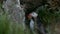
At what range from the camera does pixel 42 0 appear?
543 centimetres

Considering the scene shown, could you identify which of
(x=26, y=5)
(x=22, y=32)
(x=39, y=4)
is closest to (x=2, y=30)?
(x=22, y=32)

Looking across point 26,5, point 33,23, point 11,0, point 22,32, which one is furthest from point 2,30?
point 26,5

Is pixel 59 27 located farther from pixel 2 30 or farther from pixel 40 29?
pixel 2 30

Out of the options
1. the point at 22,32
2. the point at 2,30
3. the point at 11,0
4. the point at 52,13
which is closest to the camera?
the point at 2,30

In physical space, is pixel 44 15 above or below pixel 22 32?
below

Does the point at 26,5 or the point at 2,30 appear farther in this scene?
the point at 26,5

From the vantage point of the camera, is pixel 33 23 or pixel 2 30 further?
pixel 33 23

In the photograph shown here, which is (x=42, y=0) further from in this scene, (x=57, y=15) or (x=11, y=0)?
(x=11, y=0)

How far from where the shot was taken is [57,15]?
5379 mm

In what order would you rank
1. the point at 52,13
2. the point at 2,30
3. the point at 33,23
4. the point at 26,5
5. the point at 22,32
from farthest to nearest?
the point at 52,13 < the point at 26,5 < the point at 33,23 < the point at 22,32 < the point at 2,30

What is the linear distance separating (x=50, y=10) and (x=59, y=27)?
61 centimetres

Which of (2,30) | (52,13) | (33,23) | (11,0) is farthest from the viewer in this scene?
(52,13)

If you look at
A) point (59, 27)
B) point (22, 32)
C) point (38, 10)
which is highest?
point (22, 32)

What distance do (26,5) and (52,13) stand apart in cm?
84
